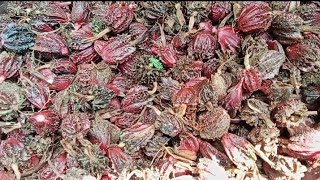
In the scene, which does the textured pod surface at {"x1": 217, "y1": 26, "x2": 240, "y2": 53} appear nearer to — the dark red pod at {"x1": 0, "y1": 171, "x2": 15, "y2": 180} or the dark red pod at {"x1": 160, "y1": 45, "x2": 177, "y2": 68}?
the dark red pod at {"x1": 160, "y1": 45, "x2": 177, "y2": 68}

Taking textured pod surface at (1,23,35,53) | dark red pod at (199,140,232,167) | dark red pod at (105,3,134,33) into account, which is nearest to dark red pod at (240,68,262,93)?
dark red pod at (199,140,232,167)

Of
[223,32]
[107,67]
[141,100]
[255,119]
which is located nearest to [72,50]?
[107,67]

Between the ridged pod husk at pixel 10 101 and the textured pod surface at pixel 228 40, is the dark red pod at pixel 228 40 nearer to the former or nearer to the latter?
the textured pod surface at pixel 228 40

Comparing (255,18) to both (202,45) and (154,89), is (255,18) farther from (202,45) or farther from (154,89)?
(154,89)

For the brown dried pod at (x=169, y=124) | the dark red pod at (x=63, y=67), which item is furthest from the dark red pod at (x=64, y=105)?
the brown dried pod at (x=169, y=124)

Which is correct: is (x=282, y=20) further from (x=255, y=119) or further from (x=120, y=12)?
(x=120, y=12)

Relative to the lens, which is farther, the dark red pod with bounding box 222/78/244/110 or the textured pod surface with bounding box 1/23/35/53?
the textured pod surface with bounding box 1/23/35/53
